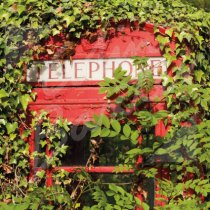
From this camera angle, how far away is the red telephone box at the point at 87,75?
4.84m

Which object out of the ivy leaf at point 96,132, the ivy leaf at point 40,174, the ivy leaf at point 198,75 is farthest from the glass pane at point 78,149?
the ivy leaf at point 198,75

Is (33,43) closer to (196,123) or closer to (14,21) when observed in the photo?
(14,21)

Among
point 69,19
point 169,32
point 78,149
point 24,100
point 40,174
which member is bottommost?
point 40,174

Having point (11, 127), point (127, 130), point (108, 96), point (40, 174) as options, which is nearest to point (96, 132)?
point (127, 130)

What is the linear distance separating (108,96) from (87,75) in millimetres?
285

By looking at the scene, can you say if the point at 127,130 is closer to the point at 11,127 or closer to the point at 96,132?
the point at 96,132

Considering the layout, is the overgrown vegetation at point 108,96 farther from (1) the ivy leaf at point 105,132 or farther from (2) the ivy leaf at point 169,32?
(1) the ivy leaf at point 105,132

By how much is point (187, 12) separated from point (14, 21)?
1613mm

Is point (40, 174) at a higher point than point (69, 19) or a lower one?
lower

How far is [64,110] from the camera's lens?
16.1 ft

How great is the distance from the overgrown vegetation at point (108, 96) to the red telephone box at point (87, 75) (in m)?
0.07

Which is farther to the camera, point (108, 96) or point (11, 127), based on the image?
point (11, 127)

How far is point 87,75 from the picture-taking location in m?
4.88

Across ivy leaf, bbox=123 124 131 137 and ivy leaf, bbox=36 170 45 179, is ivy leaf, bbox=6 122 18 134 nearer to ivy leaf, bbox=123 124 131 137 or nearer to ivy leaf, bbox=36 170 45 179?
ivy leaf, bbox=36 170 45 179
